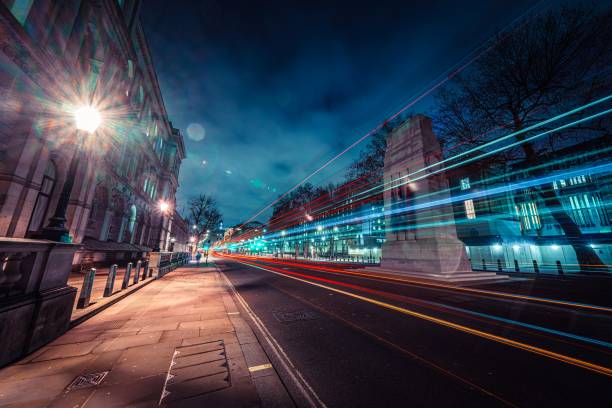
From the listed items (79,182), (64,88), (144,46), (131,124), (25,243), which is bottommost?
(25,243)

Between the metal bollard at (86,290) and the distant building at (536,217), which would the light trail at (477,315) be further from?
the distant building at (536,217)

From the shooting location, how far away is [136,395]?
2.32m

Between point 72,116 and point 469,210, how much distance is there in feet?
138

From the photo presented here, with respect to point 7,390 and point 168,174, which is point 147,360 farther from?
point 168,174

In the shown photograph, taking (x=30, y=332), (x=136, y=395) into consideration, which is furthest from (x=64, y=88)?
(x=136, y=395)

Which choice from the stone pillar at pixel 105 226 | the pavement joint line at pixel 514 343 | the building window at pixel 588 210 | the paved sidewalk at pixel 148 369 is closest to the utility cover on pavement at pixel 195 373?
the paved sidewalk at pixel 148 369

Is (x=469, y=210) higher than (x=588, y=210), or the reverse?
(x=469, y=210)

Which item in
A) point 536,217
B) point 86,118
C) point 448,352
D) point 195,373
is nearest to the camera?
point 195,373

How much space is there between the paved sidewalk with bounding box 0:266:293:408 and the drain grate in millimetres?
11

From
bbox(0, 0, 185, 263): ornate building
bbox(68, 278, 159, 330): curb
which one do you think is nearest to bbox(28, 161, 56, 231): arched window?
bbox(0, 0, 185, 263): ornate building

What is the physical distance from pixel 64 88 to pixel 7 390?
14747 millimetres

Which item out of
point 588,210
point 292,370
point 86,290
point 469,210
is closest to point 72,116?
point 86,290

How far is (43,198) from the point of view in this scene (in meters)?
11.7

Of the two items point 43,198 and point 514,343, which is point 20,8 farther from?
point 514,343
